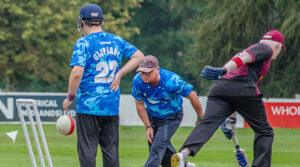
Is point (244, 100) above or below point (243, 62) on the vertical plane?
below

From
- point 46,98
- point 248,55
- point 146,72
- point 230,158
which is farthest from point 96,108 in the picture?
point 46,98

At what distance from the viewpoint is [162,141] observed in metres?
6.93

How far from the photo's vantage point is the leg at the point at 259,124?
641cm

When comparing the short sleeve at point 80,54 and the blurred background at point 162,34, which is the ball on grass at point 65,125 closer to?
the short sleeve at point 80,54

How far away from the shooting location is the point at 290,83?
23625mm

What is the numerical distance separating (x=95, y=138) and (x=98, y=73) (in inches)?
24.7

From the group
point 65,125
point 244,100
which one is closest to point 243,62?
point 244,100

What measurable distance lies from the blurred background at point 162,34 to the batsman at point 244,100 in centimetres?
1365

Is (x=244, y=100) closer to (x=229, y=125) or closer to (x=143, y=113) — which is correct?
(x=229, y=125)

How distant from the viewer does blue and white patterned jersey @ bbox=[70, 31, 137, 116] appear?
5.91 m

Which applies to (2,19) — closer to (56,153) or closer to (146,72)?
(56,153)

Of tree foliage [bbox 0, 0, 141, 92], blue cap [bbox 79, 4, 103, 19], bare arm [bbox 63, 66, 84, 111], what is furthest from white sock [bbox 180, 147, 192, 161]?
tree foliage [bbox 0, 0, 141, 92]

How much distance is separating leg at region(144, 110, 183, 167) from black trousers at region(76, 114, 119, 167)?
764 millimetres

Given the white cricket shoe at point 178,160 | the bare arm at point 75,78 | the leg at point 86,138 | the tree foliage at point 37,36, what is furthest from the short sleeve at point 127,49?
the tree foliage at point 37,36
